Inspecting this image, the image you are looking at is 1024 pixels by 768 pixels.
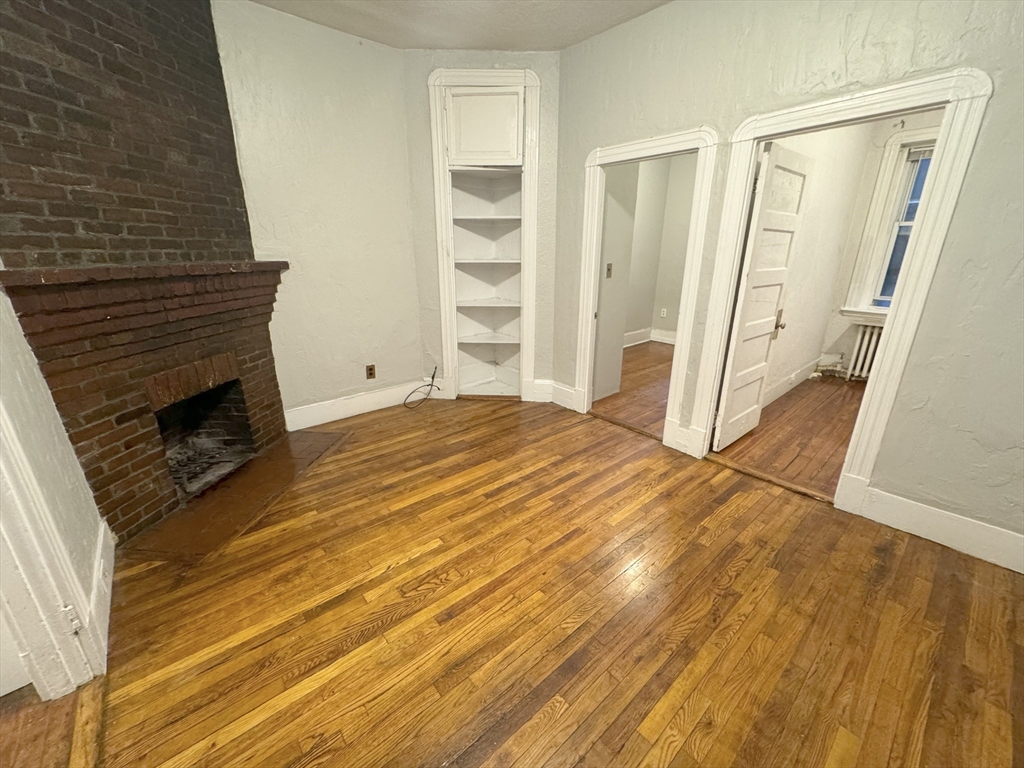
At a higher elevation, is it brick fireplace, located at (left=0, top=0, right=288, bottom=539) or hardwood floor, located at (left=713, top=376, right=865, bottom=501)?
brick fireplace, located at (left=0, top=0, right=288, bottom=539)


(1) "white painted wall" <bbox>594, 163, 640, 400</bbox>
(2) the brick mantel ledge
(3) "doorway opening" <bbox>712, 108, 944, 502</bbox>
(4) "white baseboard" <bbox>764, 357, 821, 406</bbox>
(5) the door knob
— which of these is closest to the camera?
(2) the brick mantel ledge

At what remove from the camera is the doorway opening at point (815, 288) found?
8.21 ft

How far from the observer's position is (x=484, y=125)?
308 cm

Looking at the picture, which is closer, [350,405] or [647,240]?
[350,405]

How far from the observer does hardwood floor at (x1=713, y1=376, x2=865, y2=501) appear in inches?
99.1

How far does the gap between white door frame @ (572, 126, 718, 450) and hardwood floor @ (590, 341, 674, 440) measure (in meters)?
0.23

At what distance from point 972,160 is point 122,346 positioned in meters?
3.82

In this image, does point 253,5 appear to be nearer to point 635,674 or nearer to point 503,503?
point 503,503

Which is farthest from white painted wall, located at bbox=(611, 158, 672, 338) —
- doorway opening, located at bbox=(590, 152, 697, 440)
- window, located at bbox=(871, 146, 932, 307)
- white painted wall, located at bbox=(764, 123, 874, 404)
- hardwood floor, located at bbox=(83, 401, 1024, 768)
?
hardwood floor, located at bbox=(83, 401, 1024, 768)

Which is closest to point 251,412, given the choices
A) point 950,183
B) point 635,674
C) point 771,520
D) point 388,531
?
point 388,531

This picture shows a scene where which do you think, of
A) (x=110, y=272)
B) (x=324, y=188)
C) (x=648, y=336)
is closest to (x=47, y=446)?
(x=110, y=272)

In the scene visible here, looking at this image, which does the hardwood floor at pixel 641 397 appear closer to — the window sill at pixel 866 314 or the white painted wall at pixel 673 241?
the white painted wall at pixel 673 241

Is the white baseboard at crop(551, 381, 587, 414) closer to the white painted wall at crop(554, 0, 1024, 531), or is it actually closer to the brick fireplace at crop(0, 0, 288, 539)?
the white painted wall at crop(554, 0, 1024, 531)

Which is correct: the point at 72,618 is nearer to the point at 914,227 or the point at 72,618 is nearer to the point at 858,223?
the point at 914,227
